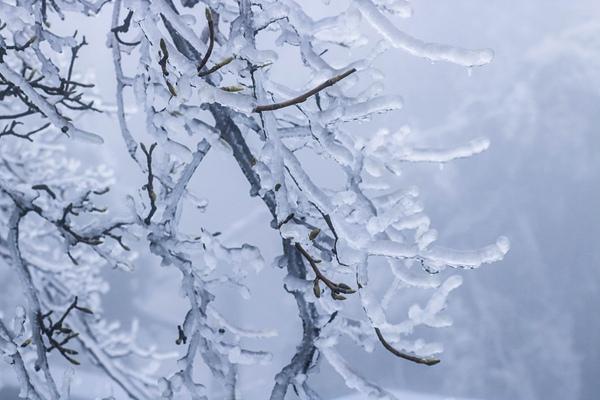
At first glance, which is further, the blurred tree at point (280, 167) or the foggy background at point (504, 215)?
the foggy background at point (504, 215)

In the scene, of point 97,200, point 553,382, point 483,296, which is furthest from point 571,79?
point 97,200

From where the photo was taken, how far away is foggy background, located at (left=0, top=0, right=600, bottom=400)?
1450cm

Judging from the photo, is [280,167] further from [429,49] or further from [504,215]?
[504,215]

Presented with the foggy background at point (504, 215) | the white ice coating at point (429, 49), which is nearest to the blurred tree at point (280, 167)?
the white ice coating at point (429, 49)

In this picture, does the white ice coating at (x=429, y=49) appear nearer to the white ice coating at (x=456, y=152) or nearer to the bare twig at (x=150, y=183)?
the white ice coating at (x=456, y=152)

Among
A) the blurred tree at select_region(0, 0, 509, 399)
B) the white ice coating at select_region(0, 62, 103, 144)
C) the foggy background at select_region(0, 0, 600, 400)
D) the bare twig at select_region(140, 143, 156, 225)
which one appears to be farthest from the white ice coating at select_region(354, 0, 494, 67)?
the foggy background at select_region(0, 0, 600, 400)

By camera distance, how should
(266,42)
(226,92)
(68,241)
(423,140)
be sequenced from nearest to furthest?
(226,92) < (68,241) < (423,140) < (266,42)

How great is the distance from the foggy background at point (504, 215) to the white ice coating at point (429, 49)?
11.7 m

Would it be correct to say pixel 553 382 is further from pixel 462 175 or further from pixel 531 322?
pixel 462 175

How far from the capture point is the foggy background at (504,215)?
47.6 feet

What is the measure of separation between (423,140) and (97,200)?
1087 centimetres

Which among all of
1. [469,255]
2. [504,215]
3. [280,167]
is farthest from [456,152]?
[504,215]

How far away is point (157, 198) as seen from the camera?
2510 mm

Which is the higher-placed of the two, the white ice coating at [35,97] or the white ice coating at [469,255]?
the white ice coating at [35,97]
